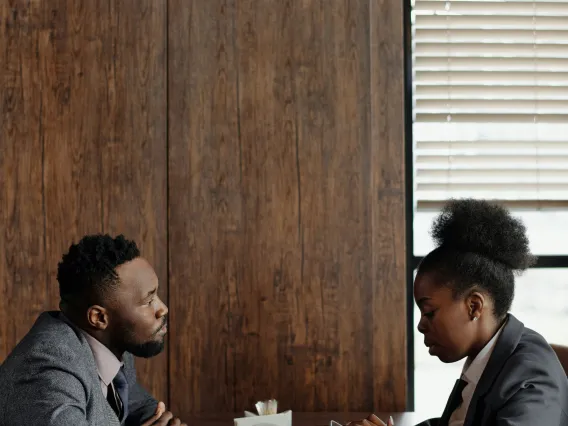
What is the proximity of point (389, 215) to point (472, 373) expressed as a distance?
3.26 ft

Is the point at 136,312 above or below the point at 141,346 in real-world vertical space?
above

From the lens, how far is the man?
1.71 metres

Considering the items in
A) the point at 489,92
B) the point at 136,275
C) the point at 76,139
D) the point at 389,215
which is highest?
the point at 489,92

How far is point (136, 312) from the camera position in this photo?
205 cm

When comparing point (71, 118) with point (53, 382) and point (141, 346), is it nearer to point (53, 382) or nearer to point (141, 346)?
point (141, 346)

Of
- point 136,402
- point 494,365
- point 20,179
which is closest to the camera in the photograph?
point 494,365

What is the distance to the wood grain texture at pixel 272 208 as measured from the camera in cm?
267

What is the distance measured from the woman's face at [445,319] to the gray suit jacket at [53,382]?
84 cm

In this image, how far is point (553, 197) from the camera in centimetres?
288

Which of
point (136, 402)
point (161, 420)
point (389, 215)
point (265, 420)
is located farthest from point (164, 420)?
point (389, 215)

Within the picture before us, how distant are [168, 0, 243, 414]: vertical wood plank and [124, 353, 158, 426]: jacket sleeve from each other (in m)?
0.33

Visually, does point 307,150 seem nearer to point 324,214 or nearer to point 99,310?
point 324,214

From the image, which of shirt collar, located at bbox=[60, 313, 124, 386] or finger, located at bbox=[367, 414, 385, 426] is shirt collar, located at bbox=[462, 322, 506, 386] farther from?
shirt collar, located at bbox=[60, 313, 124, 386]

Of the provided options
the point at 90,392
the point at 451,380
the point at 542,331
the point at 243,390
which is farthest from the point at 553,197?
the point at 90,392
